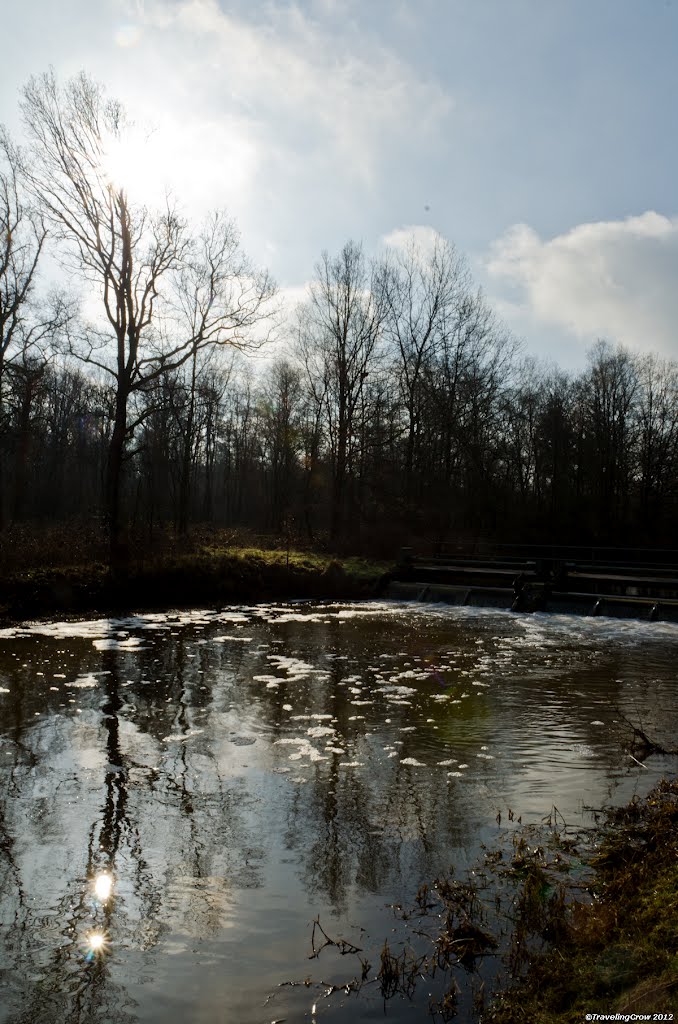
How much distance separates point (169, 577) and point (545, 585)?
11521mm

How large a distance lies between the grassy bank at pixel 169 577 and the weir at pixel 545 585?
162 centimetres

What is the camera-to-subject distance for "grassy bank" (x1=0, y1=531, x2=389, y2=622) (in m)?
18.0

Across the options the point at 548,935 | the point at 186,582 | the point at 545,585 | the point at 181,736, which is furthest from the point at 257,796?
the point at 545,585

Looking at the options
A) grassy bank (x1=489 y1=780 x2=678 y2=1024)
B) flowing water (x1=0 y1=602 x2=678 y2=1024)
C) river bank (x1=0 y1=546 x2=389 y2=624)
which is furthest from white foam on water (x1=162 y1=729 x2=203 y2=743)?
river bank (x1=0 y1=546 x2=389 y2=624)

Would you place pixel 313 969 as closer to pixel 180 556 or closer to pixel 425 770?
pixel 425 770

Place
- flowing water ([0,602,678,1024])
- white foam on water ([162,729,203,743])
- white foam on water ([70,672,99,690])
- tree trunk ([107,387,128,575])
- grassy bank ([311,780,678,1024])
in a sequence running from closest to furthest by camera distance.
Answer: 1. grassy bank ([311,780,678,1024])
2. flowing water ([0,602,678,1024])
3. white foam on water ([162,729,203,743])
4. white foam on water ([70,672,99,690])
5. tree trunk ([107,387,128,575])

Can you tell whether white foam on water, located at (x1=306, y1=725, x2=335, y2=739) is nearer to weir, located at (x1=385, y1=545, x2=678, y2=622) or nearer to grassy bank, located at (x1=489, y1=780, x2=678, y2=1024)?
grassy bank, located at (x1=489, y1=780, x2=678, y2=1024)

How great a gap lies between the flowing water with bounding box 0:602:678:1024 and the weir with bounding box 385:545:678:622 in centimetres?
575

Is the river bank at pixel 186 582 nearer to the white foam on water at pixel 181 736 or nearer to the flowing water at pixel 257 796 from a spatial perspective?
the flowing water at pixel 257 796

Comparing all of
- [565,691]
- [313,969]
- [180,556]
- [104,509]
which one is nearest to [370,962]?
[313,969]

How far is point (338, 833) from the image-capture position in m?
5.38

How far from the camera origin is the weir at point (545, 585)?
19.3m

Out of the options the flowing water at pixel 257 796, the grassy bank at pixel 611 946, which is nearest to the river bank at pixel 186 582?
the flowing water at pixel 257 796

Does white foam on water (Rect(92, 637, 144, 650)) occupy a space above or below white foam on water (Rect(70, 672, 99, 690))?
below
